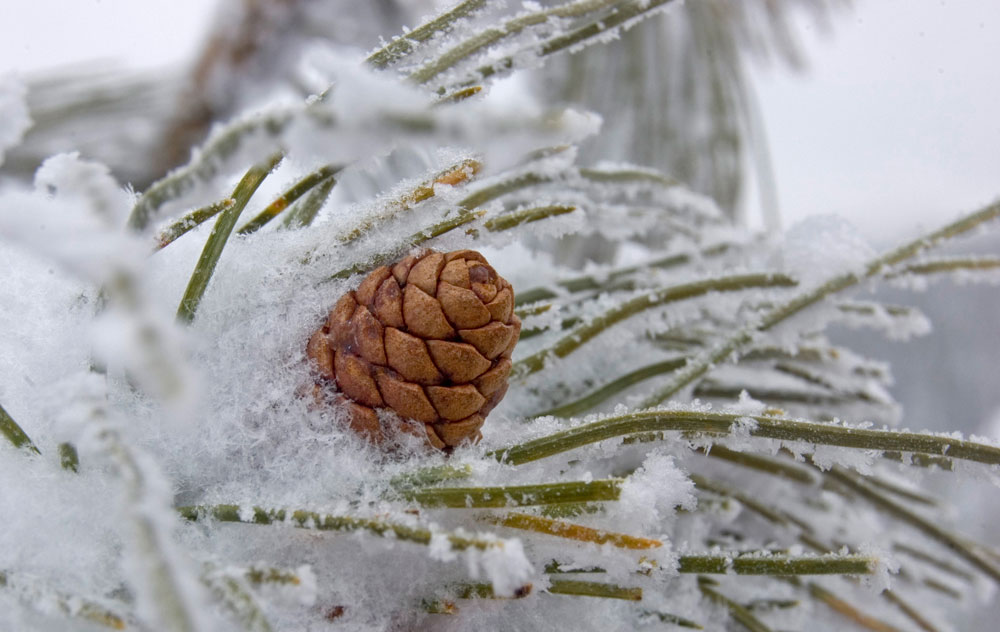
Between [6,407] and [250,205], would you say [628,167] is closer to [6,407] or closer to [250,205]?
[250,205]

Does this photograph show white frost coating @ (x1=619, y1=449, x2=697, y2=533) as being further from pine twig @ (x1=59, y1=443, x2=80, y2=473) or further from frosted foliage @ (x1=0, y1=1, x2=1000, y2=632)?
pine twig @ (x1=59, y1=443, x2=80, y2=473)

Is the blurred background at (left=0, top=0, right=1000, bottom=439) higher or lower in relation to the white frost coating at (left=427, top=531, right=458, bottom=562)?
higher

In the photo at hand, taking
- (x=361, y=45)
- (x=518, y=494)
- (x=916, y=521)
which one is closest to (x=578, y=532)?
(x=518, y=494)

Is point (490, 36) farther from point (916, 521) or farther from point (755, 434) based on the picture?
point (916, 521)

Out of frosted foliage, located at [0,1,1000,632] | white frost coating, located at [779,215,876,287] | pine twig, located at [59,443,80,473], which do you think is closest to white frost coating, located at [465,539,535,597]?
frosted foliage, located at [0,1,1000,632]

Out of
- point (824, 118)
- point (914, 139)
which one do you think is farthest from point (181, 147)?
point (914, 139)

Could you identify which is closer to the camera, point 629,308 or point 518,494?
point 518,494

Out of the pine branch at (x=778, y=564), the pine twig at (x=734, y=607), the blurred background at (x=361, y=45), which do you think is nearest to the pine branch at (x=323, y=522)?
the pine branch at (x=778, y=564)
